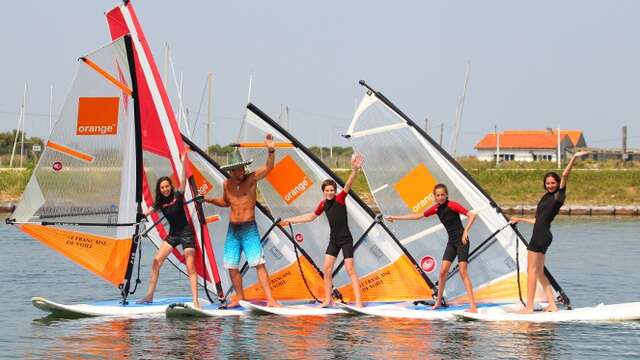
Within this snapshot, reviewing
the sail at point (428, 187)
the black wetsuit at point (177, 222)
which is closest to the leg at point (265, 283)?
the black wetsuit at point (177, 222)

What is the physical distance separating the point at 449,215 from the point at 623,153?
57.8m

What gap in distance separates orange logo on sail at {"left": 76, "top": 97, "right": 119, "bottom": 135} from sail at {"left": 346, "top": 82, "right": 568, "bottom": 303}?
113 inches

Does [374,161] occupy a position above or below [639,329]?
above

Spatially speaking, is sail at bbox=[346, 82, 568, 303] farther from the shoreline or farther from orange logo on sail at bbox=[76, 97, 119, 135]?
the shoreline

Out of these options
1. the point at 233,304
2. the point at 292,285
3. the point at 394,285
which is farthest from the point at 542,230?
the point at 233,304

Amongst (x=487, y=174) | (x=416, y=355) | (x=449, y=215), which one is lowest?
(x=416, y=355)

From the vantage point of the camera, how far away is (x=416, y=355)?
37.9 ft

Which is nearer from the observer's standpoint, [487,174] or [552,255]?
[552,255]

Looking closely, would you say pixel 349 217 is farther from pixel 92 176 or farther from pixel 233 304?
pixel 92 176

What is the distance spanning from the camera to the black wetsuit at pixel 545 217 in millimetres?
13102

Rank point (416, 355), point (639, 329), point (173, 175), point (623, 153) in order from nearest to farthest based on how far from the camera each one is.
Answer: point (416, 355) → point (639, 329) → point (173, 175) → point (623, 153)

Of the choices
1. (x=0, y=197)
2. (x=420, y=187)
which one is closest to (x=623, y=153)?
(x=0, y=197)

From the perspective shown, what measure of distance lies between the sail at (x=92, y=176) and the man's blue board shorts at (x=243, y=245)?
1269 mm

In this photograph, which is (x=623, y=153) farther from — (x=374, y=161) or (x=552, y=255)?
(x=374, y=161)
